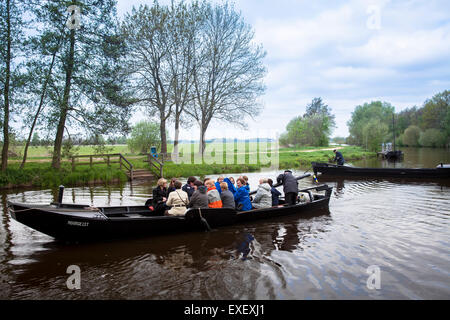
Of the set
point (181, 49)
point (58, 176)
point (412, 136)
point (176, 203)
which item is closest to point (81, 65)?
point (58, 176)

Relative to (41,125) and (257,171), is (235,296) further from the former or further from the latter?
(257,171)

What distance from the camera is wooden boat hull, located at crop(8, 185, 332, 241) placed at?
6777mm

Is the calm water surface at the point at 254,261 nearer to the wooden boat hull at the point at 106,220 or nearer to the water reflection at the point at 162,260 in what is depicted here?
the water reflection at the point at 162,260

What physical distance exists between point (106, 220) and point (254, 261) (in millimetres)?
3555

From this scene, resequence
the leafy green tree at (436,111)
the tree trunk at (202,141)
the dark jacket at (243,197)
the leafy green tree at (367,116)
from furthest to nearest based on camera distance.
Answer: the leafy green tree at (367,116) → the leafy green tree at (436,111) → the tree trunk at (202,141) → the dark jacket at (243,197)

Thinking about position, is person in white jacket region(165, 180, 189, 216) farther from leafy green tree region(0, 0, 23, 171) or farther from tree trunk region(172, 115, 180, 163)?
tree trunk region(172, 115, 180, 163)

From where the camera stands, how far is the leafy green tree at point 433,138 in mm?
59438

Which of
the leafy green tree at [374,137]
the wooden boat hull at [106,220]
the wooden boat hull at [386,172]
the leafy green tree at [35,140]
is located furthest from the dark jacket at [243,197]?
the leafy green tree at [374,137]

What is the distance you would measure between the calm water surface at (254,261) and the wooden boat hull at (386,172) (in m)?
11.0

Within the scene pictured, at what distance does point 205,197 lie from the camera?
8344mm

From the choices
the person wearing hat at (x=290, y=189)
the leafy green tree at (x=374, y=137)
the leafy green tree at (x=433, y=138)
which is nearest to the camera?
the person wearing hat at (x=290, y=189)

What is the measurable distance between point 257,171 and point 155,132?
1207 centimetres

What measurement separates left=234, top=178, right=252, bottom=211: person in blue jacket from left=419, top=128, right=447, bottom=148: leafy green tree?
64.4 metres
